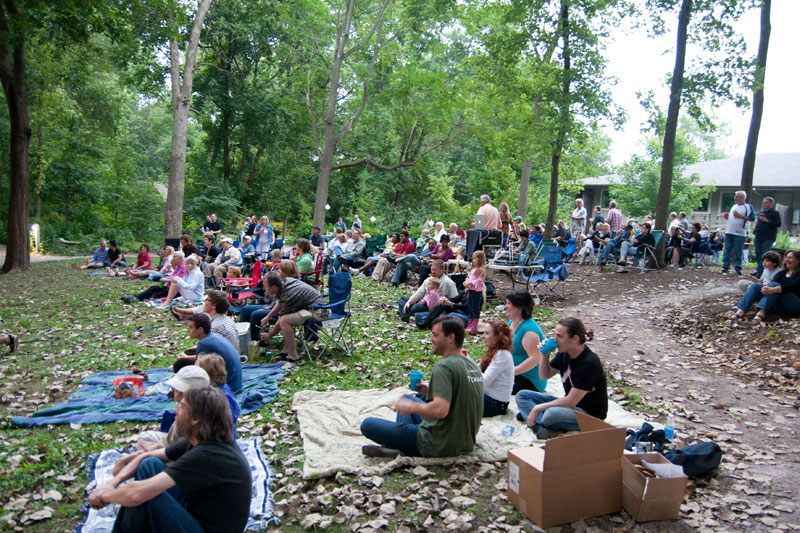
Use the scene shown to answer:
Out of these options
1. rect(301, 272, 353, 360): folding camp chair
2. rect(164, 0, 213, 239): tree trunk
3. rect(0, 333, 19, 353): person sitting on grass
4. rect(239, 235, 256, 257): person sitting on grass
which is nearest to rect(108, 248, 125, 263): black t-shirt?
rect(164, 0, 213, 239): tree trunk

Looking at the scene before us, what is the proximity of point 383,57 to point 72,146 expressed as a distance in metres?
14.8

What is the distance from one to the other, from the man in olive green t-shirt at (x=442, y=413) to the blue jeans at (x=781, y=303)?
632 centimetres

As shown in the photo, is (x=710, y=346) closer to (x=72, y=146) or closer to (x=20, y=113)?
(x=20, y=113)

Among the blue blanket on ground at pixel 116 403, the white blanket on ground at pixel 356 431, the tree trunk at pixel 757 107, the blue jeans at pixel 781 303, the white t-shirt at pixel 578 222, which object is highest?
the tree trunk at pixel 757 107

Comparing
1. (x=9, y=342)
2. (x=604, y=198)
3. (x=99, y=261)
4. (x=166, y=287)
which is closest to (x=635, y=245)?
(x=166, y=287)

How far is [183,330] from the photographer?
8820mm

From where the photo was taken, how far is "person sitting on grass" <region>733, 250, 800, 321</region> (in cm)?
799

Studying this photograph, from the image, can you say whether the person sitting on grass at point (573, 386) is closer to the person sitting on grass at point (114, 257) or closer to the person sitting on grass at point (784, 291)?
the person sitting on grass at point (784, 291)

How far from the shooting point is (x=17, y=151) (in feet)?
46.8

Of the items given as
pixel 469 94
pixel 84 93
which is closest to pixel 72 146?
pixel 84 93

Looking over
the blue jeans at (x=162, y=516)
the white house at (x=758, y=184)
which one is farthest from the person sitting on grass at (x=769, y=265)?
the white house at (x=758, y=184)

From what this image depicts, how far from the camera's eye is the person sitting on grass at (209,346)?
5020mm

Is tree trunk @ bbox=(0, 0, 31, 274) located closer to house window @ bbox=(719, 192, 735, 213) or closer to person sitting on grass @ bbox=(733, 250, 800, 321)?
person sitting on grass @ bbox=(733, 250, 800, 321)

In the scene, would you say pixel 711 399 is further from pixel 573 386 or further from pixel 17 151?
pixel 17 151
